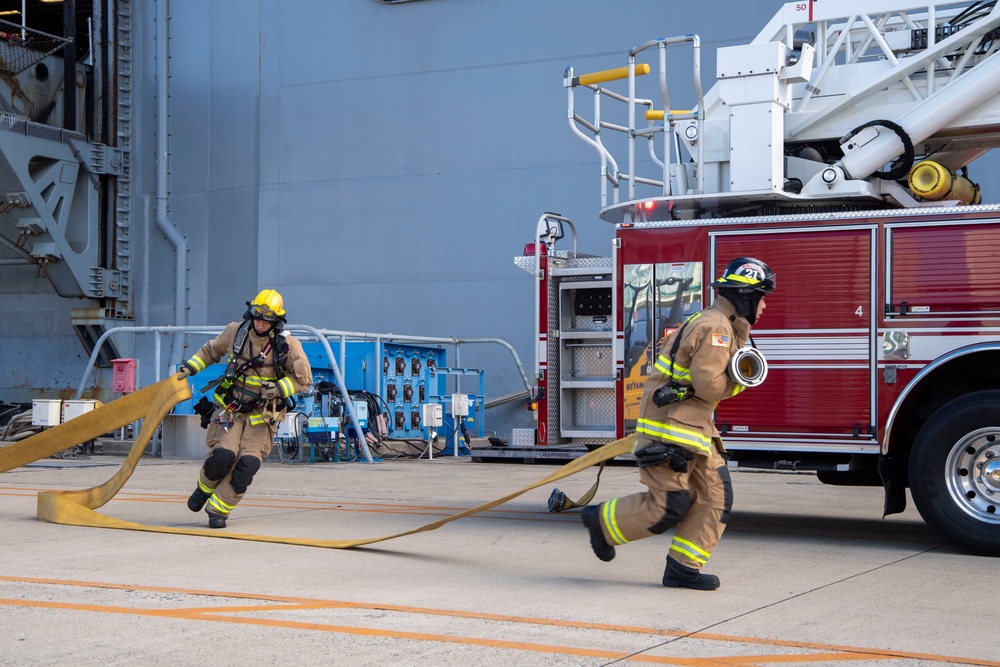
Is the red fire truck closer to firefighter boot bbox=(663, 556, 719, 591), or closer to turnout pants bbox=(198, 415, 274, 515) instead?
firefighter boot bbox=(663, 556, 719, 591)

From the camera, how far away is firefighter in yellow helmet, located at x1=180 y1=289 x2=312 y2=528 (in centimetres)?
837

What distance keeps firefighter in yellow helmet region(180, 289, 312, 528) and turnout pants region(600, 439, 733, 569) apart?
3327 millimetres

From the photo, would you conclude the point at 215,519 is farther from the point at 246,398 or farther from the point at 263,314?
the point at 263,314

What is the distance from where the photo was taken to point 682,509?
5.84 m

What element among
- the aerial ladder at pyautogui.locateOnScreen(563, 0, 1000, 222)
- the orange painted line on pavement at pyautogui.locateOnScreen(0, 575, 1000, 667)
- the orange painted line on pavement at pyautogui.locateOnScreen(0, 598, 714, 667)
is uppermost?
the aerial ladder at pyautogui.locateOnScreen(563, 0, 1000, 222)

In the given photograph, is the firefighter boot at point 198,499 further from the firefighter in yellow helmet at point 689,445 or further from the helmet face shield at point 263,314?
the firefighter in yellow helmet at point 689,445

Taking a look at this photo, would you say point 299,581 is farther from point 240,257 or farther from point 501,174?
point 240,257

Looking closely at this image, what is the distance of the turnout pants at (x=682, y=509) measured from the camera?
19.2ft

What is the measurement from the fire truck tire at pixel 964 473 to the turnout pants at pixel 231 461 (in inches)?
176

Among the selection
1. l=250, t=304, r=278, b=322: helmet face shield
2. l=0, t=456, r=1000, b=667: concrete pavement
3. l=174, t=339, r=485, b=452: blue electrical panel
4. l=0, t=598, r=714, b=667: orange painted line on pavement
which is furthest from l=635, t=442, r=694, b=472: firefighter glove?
l=174, t=339, r=485, b=452: blue electrical panel

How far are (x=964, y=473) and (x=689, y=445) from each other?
2263 millimetres

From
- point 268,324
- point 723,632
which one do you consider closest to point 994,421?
point 723,632

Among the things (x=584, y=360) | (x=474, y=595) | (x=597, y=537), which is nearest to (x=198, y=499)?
(x=584, y=360)

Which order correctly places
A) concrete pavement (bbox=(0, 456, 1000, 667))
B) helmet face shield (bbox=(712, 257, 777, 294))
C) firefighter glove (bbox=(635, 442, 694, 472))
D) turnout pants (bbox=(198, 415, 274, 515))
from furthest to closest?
turnout pants (bbox=(198, 415, 274, 515))
helmet face shield (bbox=(712, 257, 777, 294))
firefighter glove (bbox=(635, 442, 694, 472))
concrete pavement (bbox=(0, 456, 1000, 667))
